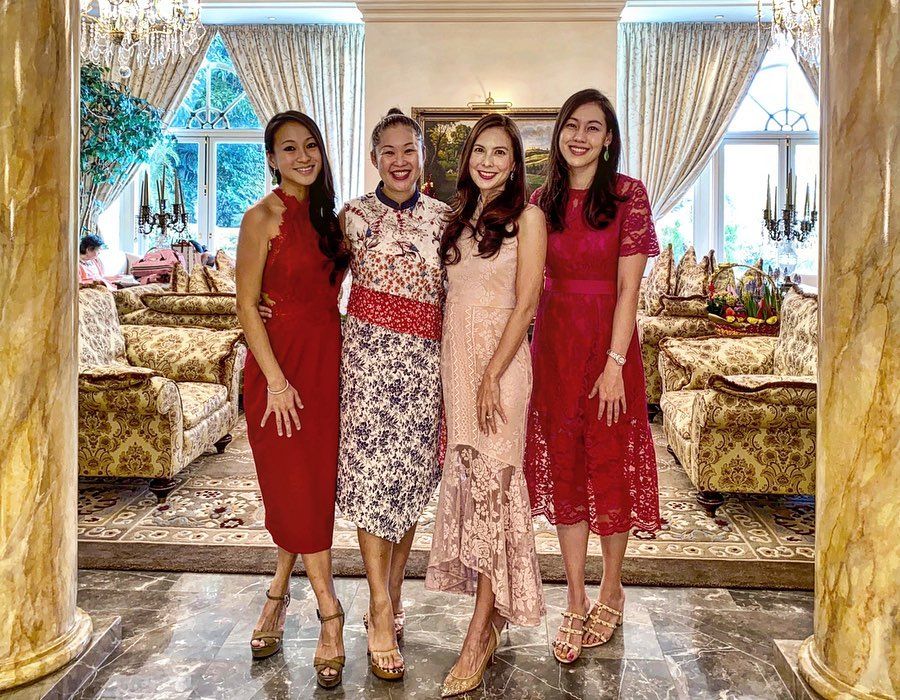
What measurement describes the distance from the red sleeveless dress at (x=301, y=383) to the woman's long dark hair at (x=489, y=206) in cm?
40

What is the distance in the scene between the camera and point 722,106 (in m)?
9.52

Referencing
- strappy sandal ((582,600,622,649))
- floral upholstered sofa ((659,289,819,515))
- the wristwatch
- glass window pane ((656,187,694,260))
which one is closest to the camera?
the wristwatch

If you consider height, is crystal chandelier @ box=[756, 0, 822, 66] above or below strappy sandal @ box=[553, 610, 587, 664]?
above

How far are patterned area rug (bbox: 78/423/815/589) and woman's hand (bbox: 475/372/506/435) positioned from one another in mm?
1152

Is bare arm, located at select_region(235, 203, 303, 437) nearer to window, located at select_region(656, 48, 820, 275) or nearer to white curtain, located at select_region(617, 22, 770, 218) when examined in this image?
white curtain, located at select_region(617, 22, 770, 218)

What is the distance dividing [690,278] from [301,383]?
6199 mm

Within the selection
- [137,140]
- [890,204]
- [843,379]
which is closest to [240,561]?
[843,379]

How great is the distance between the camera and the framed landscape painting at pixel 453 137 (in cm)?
888

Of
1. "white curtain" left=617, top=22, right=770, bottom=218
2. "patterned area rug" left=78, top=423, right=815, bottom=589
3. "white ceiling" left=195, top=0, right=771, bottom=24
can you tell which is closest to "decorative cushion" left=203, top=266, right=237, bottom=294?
"patterned area rug" left=78, top=423, right=815, bottom=589

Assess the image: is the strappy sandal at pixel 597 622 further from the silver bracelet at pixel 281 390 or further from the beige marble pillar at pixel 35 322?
the beige marble pillar at pixel 35 322

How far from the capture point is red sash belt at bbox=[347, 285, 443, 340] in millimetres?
2398

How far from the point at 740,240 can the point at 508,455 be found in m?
8.57

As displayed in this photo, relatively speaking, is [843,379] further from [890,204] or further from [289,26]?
[289,26]

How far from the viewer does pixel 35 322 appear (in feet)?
7.23
